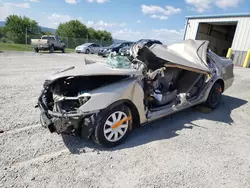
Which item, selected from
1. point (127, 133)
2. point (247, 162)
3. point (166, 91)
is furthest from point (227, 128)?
point (127, 133)

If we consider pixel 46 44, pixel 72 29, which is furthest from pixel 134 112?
pixel 72 29

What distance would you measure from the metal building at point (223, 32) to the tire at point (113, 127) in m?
15.8

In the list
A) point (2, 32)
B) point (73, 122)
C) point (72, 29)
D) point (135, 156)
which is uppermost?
point (72, 29)

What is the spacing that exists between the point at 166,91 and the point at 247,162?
6.39ft

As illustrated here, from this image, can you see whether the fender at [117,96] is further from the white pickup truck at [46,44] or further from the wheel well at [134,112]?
the white pickup truck at [46,44]

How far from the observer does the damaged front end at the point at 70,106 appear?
8.75 feet

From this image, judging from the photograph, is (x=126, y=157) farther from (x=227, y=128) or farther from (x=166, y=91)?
(x=227, y=128)

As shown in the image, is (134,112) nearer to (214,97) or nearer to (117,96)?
(117,96)

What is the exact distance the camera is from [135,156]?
286cm

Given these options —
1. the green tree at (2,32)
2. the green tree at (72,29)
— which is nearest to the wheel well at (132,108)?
the green tree at (2,32)

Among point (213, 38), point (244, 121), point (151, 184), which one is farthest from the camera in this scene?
point (213, 38)

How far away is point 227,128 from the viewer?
4.01 m

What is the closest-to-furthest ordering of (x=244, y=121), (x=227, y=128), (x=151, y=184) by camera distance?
1. (x=151, y=184)
2. (x=227, y=128)
3. (x=244, y=121)

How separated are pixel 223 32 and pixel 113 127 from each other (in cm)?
2399
